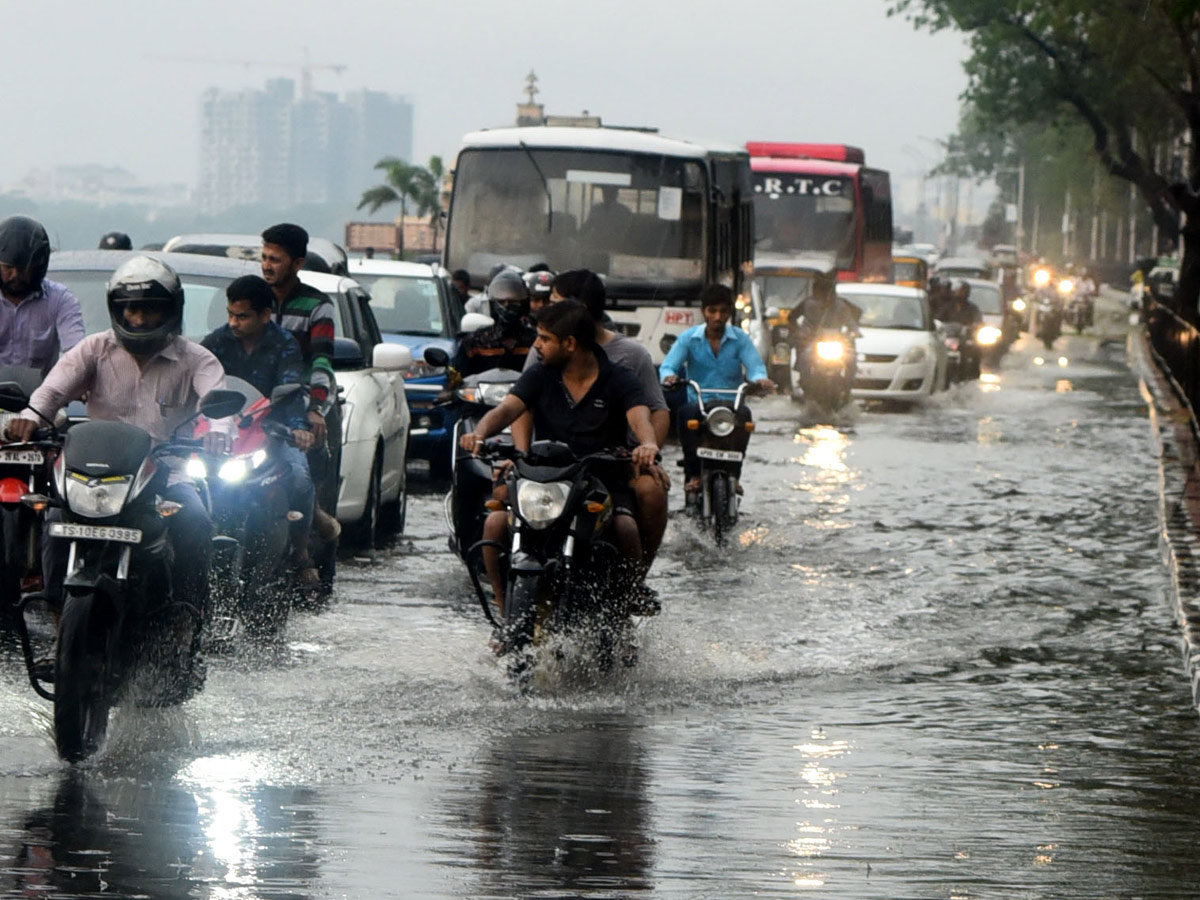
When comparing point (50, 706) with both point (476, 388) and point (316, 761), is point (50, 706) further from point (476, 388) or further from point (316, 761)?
point (476, 388)

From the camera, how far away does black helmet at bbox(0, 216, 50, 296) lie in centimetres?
970

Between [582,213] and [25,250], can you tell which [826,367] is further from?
[25,250]

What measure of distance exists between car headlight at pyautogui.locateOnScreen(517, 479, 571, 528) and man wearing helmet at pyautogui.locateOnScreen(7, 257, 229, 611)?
1.50 m

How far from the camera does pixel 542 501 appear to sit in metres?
8.91

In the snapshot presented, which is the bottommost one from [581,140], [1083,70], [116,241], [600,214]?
[116,241]

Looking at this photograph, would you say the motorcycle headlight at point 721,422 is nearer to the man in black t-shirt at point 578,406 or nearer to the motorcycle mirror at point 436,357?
the motorcycle mirror at point 436,357

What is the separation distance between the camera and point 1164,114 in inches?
2638

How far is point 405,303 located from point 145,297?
1292 cm

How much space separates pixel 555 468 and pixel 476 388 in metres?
3.31

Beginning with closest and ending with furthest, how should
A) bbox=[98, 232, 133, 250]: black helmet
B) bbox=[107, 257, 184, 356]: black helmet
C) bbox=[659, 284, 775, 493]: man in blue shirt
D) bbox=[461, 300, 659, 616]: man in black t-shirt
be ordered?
bbox=[107, 257, 184, 356]: black helmet
bbox=[461, 300, 659, 616]: man in black t-shirt
bbox=[659, 284, 775, 493]: man in blue shirt
bbox=[98, 232, 133, 250]: black helmet

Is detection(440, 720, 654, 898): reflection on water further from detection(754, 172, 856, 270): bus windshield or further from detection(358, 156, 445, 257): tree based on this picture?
detection(358, 156, 445, 257): tree

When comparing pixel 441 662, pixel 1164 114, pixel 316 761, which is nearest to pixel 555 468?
pixel 441 662

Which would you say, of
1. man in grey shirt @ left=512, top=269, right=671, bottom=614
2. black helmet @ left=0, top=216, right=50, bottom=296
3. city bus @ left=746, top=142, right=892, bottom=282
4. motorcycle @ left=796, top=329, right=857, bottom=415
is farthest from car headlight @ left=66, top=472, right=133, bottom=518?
city bus @ left=746, top=142, right=892, bottom=282

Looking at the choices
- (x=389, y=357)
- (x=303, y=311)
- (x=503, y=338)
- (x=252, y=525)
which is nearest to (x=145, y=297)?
(x=252, y=525)
